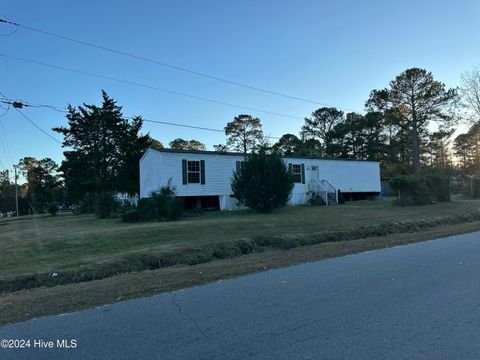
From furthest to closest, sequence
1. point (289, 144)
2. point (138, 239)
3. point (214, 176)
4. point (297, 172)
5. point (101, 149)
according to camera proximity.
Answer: point (289, 144) < point (101, 149) < point (297, 172) < point (214, 176) < point (138, 239)

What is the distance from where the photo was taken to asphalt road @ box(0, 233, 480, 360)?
14.6 ft

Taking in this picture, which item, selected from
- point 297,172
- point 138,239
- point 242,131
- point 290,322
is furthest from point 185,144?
point 290,322

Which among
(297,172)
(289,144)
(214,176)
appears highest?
(289,144)

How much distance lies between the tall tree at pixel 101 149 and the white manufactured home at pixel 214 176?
673 inches

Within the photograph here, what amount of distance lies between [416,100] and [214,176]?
115ft

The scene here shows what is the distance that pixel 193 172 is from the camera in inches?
1104

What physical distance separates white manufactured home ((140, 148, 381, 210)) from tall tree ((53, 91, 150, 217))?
17106 millimetres

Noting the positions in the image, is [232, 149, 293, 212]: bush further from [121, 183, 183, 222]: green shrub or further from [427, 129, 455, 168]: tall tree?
[427, 129, 455, 168]: tall tree

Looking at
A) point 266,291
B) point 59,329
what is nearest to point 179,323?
point 59,329

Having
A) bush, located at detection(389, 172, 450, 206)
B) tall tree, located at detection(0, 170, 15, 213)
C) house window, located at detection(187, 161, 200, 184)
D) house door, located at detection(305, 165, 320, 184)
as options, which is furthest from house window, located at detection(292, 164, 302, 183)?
tall tree, located at detection(0, 170, 15, 213)

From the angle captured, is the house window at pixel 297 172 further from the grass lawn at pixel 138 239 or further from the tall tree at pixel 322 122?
the tall tree at pixel 322 122

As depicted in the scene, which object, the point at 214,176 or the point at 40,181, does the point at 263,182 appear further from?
the point at 40,181

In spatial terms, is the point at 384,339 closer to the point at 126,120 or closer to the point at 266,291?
the point at 266,291

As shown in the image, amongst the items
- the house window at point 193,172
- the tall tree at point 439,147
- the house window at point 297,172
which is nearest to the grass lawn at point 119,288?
the house window at point 193,172
